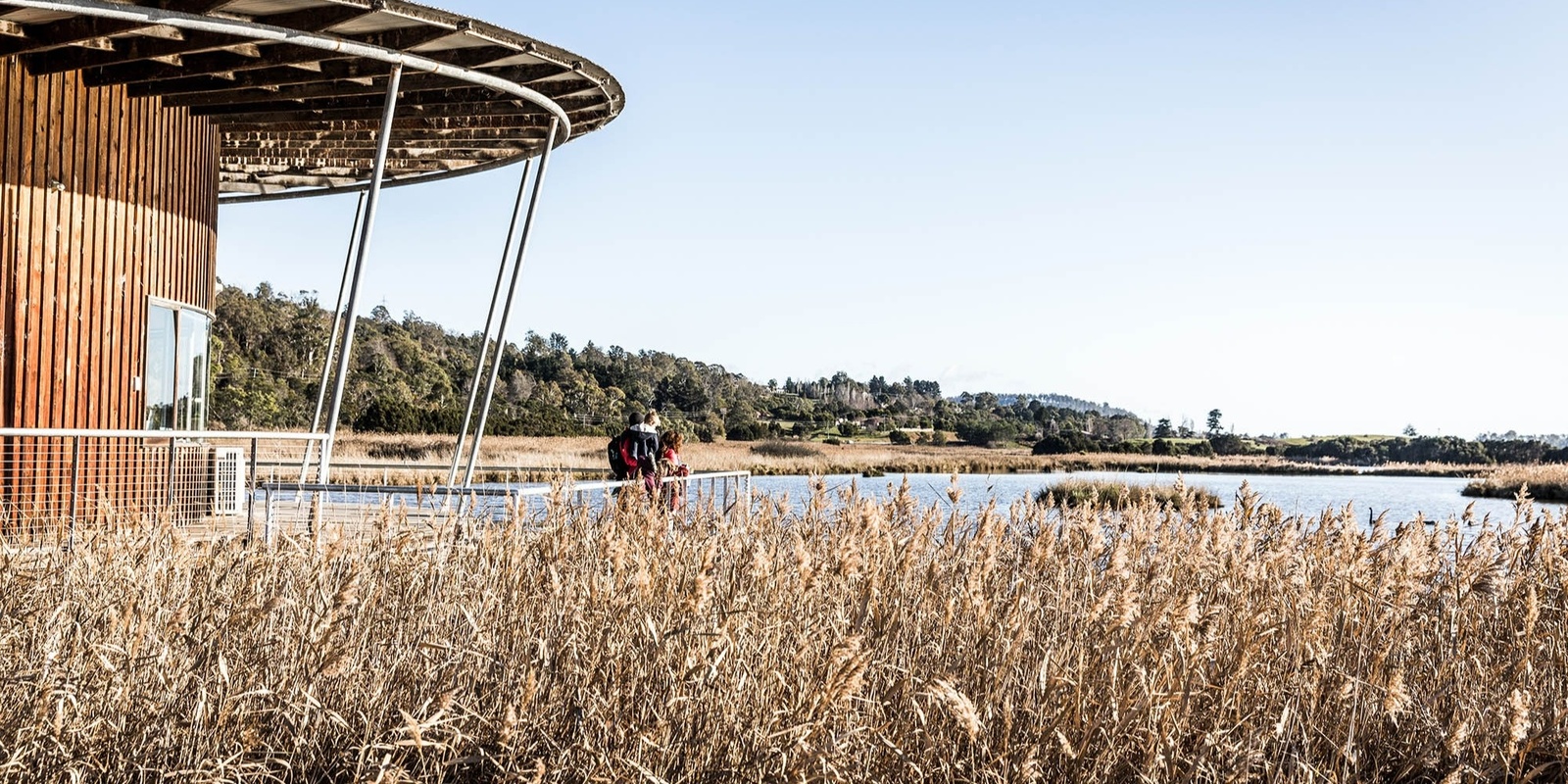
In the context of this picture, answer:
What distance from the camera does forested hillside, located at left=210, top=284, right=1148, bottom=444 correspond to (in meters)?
53.9

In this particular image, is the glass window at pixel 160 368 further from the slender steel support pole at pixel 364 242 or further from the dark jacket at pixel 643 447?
the dark jacket at pixel 643 447

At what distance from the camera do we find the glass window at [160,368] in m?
12.8

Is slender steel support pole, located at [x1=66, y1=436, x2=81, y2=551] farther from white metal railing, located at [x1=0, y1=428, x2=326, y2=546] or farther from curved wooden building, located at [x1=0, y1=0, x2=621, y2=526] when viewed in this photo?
curved wooden building, located at [x1=0, y1=0, x2=621, y2=526]

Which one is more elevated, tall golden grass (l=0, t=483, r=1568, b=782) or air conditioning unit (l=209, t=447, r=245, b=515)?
air conditioning unit (l=209, t=447, r=245, b=515)

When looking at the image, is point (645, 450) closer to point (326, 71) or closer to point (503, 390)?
point (326, 71)

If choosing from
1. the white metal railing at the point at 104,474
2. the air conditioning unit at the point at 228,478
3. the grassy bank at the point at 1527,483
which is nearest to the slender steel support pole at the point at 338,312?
the air conditioning unit at the point at 228,478

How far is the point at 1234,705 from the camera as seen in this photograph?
4.42 m

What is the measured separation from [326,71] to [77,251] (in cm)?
260

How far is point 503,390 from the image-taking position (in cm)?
7906

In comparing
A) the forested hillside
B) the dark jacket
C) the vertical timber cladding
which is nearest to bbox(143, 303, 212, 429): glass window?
the vertical timber cladding

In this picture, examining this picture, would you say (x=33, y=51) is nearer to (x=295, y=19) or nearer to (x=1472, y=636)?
(x=295, y=19)

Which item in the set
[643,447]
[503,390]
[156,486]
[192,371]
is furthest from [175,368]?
[503,390]

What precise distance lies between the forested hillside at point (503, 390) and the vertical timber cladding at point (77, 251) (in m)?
35.3

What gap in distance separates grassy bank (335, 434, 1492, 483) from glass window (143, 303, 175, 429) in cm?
1116
